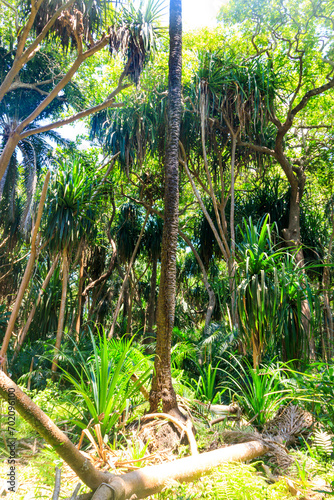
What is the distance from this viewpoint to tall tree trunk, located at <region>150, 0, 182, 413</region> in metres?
3.35

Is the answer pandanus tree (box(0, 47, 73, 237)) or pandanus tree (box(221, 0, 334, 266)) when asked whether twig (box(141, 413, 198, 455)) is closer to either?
pandanus tree (box(221, 0, 334, 266))

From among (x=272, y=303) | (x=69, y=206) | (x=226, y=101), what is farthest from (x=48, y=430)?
(x=226, y=101)

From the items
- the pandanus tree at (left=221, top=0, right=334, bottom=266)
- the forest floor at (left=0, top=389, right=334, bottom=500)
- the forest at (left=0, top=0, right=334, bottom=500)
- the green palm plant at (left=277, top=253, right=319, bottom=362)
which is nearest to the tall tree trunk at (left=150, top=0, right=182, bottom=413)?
the forest at (left=0, top=0, right=334, bottom=500)

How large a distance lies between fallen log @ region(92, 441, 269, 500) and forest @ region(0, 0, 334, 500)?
0.01m

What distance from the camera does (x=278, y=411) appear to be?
11.9 feet

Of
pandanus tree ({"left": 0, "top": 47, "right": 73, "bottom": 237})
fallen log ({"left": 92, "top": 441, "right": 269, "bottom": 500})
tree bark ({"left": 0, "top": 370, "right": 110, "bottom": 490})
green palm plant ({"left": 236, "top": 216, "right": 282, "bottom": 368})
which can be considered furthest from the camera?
pandanus tree ({"left": 0, "top": 47, "right": 73, "bottom": 237})

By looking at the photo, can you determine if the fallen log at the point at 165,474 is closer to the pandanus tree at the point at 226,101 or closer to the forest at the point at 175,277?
the forest at the point at 175,277

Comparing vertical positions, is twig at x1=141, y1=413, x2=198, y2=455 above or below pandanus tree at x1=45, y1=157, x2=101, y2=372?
below

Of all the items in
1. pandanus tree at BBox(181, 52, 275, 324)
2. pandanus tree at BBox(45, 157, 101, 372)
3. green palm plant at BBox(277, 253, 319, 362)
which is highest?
pandanus tree at BBox(181, 52, 275, 324)

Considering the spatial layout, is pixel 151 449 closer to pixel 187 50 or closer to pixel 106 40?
pixel 106 40

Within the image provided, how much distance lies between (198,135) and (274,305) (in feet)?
14.3

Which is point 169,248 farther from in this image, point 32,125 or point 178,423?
point 32,125

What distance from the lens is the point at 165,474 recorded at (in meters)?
2.09

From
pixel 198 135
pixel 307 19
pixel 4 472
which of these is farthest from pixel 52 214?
pixel 307 19
